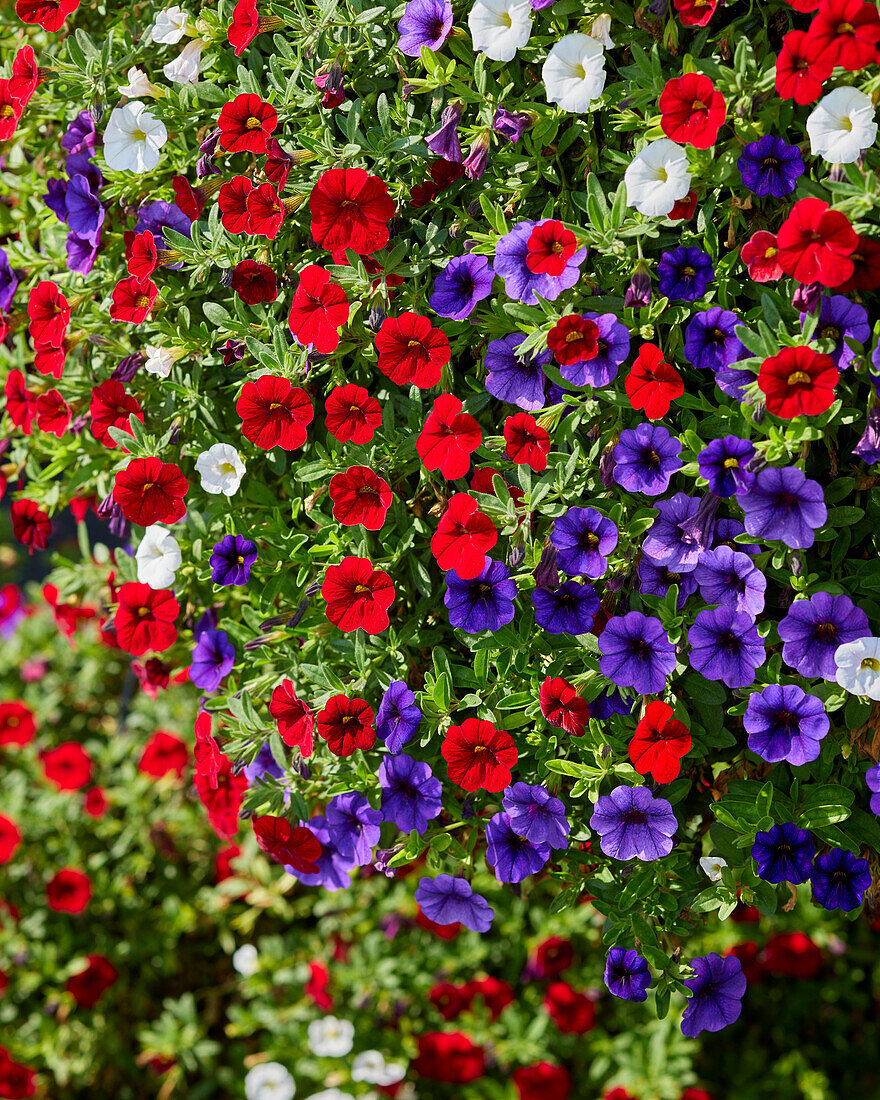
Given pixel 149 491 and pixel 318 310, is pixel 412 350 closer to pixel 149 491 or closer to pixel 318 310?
pixel 318 310

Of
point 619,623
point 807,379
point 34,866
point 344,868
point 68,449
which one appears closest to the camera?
point 807,379

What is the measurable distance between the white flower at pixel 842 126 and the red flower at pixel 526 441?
416mm

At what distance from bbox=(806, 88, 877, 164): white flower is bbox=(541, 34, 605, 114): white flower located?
25cm

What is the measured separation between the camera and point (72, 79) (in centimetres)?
142

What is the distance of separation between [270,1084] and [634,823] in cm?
179

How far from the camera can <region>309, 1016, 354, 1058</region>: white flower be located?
2.48m

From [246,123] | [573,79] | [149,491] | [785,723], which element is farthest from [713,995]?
[246,123]

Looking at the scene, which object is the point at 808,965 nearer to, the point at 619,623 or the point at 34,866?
the point at 619,623

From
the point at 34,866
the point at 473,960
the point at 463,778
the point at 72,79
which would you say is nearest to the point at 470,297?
the point at 463,778

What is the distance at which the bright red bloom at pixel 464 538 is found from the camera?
1.16 metres

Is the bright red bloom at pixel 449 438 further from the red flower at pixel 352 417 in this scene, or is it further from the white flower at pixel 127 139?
the white flower at pixel 127 139

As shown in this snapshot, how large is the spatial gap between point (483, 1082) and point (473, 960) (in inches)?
11.7

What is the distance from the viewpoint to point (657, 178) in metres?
1.12

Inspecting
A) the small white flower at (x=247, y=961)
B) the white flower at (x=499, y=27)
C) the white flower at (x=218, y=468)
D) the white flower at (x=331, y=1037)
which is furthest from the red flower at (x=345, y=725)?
the small white flower at (x=247, y=961)
